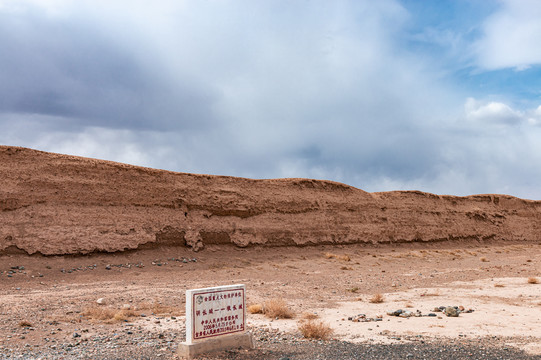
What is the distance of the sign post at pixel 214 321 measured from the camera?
7.41m

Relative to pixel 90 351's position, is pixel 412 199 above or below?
above

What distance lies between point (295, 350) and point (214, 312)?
1.50 meters

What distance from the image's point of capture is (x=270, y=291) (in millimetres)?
14633

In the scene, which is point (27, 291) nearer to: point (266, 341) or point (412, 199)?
point (266, 341)

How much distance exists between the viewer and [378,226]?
28.9 metres

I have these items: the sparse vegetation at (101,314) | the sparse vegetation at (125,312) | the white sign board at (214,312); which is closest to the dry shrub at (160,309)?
the sparse vegetation at (125,312)

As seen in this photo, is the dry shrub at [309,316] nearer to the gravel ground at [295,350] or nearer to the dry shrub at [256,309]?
the dry shrub at [256,309]

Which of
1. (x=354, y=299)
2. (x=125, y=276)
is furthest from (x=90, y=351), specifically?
(x=125, y=276)

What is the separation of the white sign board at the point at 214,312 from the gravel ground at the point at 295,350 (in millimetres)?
370

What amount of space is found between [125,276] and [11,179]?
234 inches

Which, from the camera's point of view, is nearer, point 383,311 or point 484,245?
point 383,311

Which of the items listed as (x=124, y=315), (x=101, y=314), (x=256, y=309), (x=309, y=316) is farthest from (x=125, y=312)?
(x=309, y=316)

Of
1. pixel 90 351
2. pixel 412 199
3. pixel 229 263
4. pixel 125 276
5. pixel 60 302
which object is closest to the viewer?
pixel 90 351

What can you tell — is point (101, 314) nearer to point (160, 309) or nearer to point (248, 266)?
point (160, 309)
